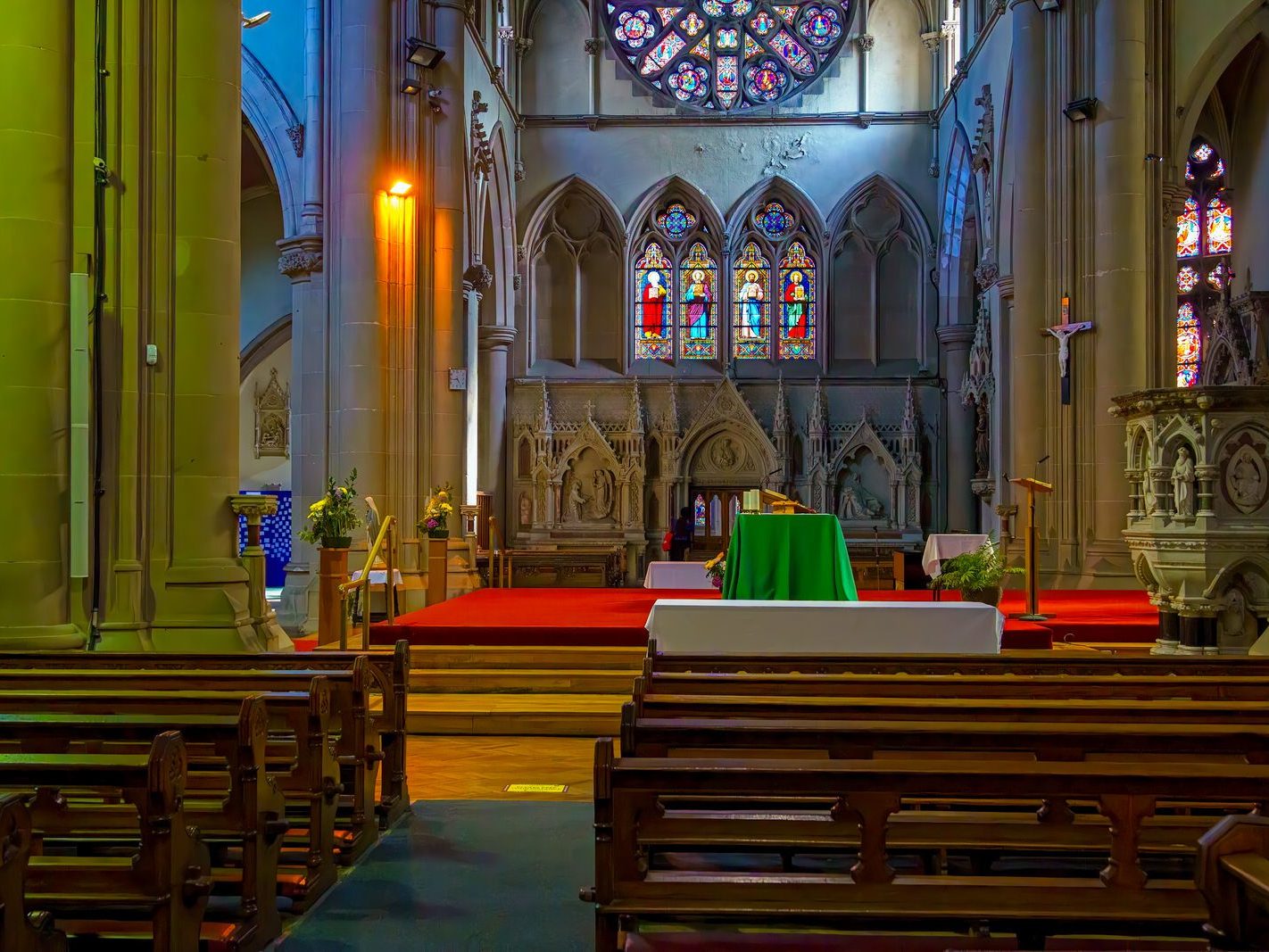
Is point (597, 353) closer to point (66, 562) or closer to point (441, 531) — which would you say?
point (441, 531)

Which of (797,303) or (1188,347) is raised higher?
(797,303)

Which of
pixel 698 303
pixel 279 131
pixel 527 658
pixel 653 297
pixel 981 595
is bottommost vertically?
pixel 527 658

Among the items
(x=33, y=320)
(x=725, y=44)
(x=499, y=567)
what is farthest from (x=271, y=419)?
(x=33, y=320)

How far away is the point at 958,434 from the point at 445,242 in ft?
36.4

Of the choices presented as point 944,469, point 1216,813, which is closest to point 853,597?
point 1216,813

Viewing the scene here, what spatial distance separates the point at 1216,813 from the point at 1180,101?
1213cm

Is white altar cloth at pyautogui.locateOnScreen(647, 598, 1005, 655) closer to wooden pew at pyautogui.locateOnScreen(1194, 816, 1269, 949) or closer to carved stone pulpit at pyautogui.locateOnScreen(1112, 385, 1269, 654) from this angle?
carved stone pulpit at pyautogui.locateOnScreen(1112, 385, 1269, 654)

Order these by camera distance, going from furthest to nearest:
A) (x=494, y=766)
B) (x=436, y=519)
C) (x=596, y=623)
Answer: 1. (x=436, y=519)
2. (x=596, y=623)
3. (x=494, y=766)

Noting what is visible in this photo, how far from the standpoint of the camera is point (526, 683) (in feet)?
29.5

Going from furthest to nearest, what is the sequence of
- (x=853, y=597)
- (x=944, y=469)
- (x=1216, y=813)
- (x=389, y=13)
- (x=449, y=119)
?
(x=944, y=469), (x=449, y=119), (x=389, y=13), (x=853, y=597), (x=1216, y=813)

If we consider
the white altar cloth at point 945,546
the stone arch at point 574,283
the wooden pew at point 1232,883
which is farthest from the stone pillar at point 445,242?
the wooden pew at point 1232,883

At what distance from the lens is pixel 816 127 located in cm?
2409

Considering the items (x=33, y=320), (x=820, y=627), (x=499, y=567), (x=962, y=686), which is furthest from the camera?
(x=499, y=567)

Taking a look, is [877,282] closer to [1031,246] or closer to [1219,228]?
[1219,228]
